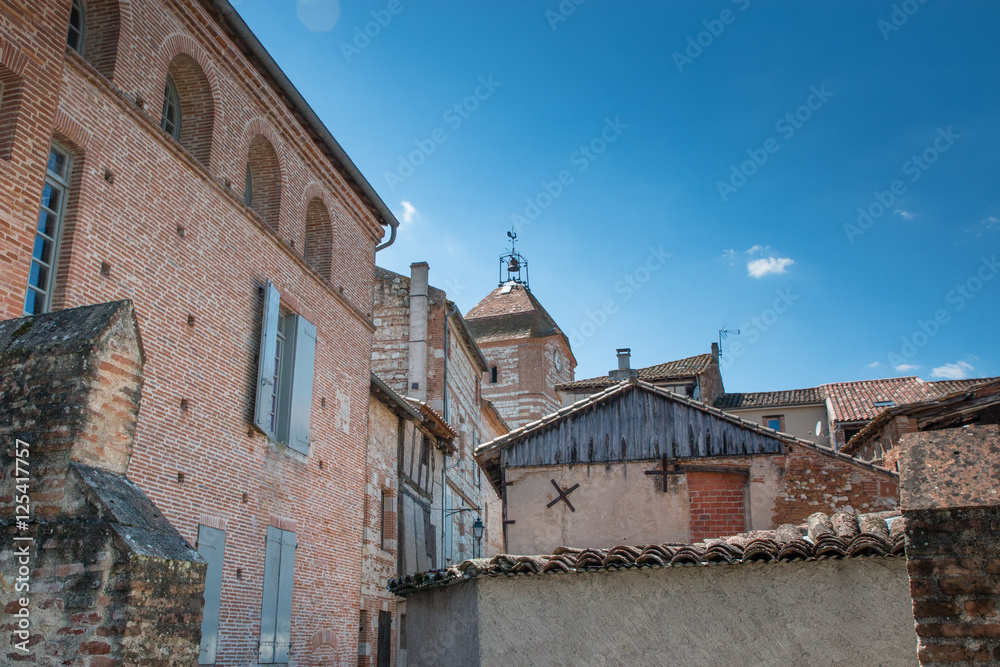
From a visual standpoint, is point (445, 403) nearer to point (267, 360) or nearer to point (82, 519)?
point (267, 360)

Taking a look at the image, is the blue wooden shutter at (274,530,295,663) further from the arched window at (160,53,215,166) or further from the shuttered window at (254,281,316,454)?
the arched window at (160,53,215,166)

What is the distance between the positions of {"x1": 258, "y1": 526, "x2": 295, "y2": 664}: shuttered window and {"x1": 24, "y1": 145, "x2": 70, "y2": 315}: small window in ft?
14.7

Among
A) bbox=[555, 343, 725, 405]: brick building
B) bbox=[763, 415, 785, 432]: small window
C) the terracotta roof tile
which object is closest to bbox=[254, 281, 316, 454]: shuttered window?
bbox=[555, 343, 725, 405]: brick building

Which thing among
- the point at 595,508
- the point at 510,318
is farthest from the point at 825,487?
the point at 510,318

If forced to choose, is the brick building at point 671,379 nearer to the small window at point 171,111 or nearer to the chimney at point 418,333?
the chimney at point 418,333

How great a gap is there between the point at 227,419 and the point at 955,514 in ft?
28.9

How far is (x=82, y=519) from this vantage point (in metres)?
3.88

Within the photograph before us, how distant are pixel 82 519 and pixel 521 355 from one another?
101ft

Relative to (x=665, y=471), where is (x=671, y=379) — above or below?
above

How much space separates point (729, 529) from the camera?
11.8 m

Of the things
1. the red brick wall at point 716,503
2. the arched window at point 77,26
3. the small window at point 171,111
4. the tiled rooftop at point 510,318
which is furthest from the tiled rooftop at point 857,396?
the arched window at point 77,26

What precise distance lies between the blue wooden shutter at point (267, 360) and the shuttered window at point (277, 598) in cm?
148

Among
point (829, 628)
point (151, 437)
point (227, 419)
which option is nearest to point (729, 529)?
point (829, 628)

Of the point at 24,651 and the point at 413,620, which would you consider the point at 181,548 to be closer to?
the point at 24,651
